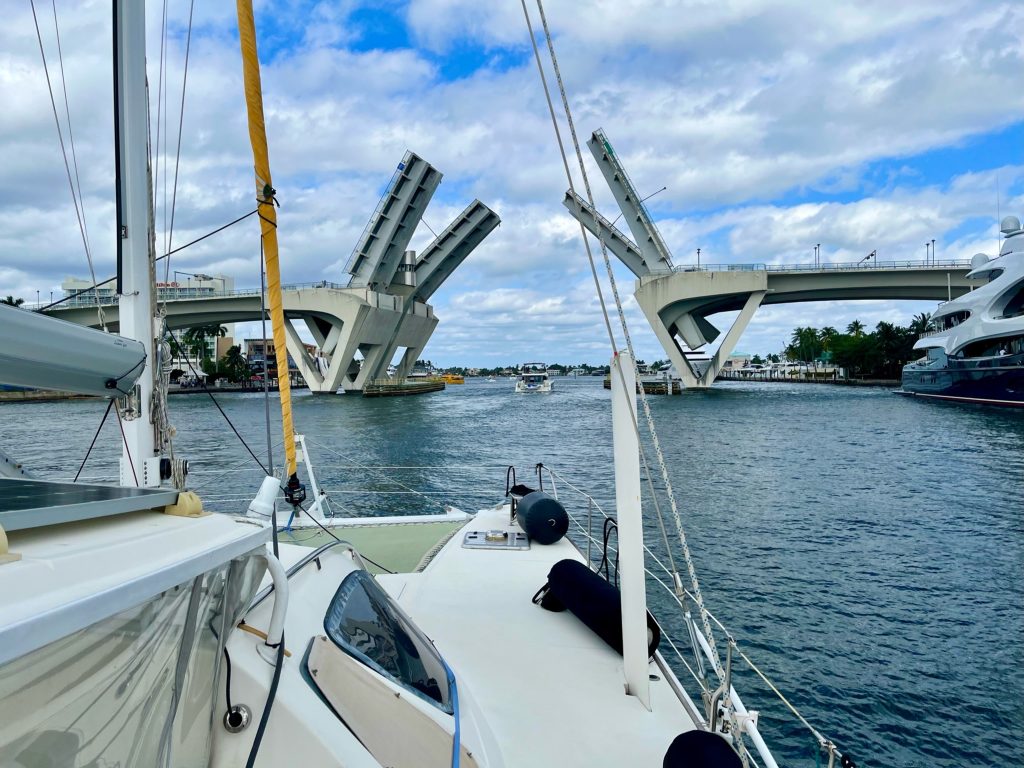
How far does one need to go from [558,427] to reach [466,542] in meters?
25.6

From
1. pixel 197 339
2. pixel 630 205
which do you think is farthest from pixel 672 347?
pixel 197 339

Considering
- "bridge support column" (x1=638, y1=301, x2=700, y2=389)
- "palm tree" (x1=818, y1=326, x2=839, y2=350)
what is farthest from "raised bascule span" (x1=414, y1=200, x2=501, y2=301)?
"palm tree" (x1=818, y1=326, x2=839, y2=350)

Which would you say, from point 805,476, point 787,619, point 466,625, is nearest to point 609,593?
point 466,625

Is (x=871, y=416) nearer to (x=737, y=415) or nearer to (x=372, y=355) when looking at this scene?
(x=737, y=415)

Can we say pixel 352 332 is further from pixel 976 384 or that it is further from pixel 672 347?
pixel 976 384

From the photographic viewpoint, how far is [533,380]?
80.5m

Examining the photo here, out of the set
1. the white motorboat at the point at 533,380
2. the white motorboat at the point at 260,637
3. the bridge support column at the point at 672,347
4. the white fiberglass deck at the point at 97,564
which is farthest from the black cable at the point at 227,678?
the white motorboat at the point at 533,380

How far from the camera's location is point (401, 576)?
504 centimetres

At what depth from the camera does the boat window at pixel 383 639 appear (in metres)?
2.17

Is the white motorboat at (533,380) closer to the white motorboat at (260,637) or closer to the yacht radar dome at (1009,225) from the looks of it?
the yacht radar dome at (1009,225)

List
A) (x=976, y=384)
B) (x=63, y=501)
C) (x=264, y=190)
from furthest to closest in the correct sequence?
(x=976, y=384) < (x=264, y=190) < (x=63, y=501)

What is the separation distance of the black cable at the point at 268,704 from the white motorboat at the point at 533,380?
73.1 metres

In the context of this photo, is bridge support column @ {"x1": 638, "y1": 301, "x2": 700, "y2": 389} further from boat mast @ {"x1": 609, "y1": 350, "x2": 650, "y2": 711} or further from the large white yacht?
boat mast @ {"x1": 609, "y1": 350, "x2": 650, "y2": 711}

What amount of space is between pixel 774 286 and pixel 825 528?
137 ft
